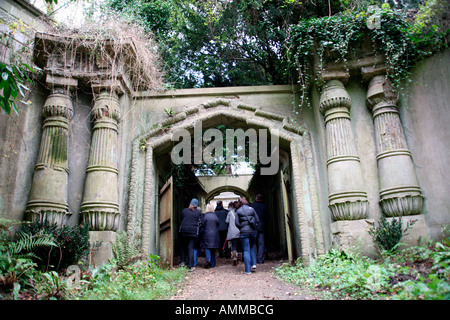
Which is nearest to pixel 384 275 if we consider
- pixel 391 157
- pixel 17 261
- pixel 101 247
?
pixel 391 157

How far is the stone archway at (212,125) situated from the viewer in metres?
6.79

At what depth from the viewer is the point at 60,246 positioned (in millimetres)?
5215

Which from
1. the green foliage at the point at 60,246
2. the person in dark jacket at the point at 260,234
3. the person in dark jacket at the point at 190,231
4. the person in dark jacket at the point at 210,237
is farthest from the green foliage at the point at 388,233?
the green foliage at the point at 60,246

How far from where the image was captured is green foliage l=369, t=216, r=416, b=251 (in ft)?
18.6

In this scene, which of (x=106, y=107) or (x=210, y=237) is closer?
(x=106, y=107)

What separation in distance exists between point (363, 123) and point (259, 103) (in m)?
2.30

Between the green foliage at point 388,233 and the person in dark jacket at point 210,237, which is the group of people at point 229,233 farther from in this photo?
the green foliage at point 388,233

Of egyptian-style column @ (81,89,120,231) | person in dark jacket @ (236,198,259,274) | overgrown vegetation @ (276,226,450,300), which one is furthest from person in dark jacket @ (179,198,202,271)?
overgrown vegetation @ (276,226,450,300)

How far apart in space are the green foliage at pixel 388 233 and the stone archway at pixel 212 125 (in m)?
1.09

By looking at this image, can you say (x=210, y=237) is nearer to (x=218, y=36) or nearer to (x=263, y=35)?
(x=263, y=35)

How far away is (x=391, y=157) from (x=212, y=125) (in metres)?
3.94

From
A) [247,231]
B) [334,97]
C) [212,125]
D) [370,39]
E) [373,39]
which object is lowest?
[247,231]

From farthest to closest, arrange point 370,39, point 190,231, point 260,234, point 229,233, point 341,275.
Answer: point 260,234 < point 190,231 < point 229,233 < point 370,39 < point 341,275

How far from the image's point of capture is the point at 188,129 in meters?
7.73
